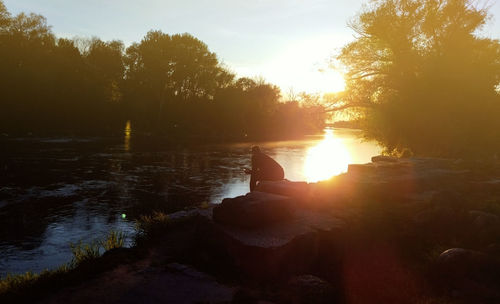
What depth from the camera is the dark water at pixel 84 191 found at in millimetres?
11227

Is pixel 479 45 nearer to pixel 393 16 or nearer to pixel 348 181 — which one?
pixel 393 16

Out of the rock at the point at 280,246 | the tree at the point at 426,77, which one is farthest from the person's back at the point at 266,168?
the tree at the point at 426,77

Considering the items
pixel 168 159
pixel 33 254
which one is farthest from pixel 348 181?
pixel 168 159

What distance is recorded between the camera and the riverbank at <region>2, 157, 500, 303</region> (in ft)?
18.1

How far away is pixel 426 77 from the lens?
2158 cm

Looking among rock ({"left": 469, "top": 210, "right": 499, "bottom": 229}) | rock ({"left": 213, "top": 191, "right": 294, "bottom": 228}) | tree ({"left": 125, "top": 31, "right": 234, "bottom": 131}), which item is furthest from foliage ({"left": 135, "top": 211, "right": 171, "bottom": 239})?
tree ({"left": 125, "top": 31, "right": 234, "bottom": 131})

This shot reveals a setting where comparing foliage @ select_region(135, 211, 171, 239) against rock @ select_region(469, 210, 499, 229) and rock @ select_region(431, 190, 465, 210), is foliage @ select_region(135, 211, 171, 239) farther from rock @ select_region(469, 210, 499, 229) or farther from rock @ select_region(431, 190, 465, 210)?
rock @ select_region(469, 210, 499, 229)

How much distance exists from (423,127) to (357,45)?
22.6ft

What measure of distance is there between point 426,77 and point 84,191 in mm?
19904

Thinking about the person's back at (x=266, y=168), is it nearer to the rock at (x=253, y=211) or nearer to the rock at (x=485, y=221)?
the rock at (x=253, y=211)

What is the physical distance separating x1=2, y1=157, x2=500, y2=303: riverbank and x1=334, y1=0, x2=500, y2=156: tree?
41.4 feet

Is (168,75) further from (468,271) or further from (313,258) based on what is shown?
(468,271)

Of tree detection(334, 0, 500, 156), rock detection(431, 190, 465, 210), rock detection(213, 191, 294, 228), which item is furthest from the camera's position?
tree detection(334, 0, 500, 156)

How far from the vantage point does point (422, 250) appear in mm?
7074
